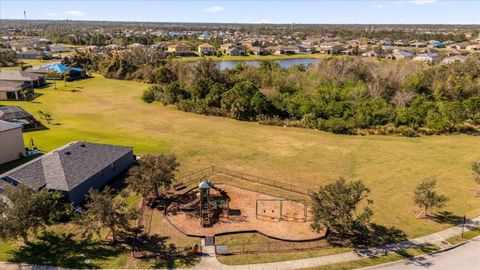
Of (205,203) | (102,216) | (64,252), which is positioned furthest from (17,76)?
(102,216)

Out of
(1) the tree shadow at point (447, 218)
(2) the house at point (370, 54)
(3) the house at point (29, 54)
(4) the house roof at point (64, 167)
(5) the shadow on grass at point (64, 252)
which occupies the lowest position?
(5) the shadow on grass at point (64, 252)

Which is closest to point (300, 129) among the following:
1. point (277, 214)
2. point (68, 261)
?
point (277, 214)

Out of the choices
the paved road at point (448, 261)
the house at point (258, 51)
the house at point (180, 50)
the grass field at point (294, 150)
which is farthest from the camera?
the house at point (258, 51)

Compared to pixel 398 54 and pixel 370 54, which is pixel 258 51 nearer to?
pixel 370 54

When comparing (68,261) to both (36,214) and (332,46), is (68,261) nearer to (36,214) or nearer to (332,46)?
(36,214)

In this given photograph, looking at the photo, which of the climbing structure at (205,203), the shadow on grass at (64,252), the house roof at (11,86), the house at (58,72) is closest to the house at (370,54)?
the house at (58,72)

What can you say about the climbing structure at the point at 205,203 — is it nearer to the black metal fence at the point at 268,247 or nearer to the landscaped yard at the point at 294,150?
the landscaped yard at the point at 294,150
